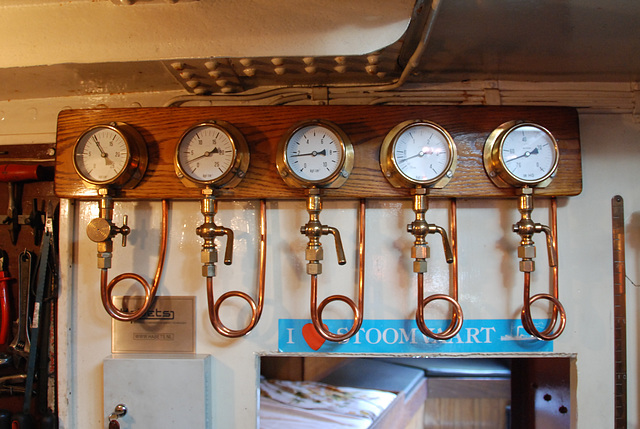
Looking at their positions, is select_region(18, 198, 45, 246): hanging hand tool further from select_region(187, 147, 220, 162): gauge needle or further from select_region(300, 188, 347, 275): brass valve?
select_region(300, 188, 347, 275): brass valve

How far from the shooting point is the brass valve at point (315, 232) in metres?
0.98

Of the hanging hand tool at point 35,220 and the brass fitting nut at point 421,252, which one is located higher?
the hanging hand tool at point 35,220

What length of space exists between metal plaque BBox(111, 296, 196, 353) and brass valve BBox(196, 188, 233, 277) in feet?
0.41

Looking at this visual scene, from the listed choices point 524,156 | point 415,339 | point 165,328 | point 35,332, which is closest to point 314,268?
point 415,339

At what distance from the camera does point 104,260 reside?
101 cm

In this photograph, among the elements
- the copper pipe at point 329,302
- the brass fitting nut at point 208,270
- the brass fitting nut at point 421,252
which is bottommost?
the copper pipe at point 329,302

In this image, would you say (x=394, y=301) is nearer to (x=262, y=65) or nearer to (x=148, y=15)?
(x=262, y=65)

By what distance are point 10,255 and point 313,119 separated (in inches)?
34.2

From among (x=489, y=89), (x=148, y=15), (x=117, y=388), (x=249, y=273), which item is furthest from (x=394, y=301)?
(x=148, y=15)

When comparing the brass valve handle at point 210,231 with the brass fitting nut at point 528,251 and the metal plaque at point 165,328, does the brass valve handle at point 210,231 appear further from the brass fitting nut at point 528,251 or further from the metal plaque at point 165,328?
the brass fitting nut at point 528,251

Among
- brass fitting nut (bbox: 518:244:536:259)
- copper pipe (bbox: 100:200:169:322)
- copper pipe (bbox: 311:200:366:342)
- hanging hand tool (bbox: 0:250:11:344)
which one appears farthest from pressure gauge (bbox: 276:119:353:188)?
hanging hand tool (bbox: 0:250:11:344)

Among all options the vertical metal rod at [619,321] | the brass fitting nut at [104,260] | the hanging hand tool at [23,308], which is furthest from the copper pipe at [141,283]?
the vertical metal rod at [619,321]

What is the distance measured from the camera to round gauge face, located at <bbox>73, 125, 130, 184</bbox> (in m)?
1.01

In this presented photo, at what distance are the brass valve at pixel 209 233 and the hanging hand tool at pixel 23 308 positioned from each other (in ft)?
1.58
